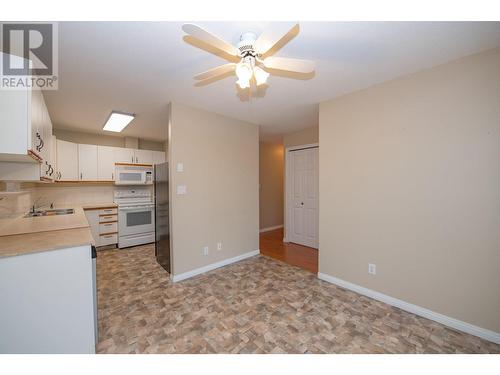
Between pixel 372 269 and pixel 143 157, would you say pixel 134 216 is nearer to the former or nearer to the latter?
pixel 143 157

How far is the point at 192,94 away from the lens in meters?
2.45

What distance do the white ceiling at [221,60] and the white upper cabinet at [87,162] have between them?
1.03m

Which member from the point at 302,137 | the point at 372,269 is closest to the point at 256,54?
the point at 372,269

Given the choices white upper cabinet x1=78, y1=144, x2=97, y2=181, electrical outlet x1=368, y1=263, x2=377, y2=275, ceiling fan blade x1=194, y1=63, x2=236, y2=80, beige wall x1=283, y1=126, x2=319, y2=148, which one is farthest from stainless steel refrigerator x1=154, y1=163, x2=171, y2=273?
beige wall x1=283, y1=126, x2=319, y2=148

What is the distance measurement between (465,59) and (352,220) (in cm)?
179

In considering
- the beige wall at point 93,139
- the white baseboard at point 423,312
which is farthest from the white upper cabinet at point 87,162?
the white baseboard at point 423,312

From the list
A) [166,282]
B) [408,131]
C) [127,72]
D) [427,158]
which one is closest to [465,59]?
[408,131]

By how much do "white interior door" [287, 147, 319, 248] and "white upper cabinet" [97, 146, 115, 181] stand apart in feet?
12.4

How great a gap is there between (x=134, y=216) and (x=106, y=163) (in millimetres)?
1247

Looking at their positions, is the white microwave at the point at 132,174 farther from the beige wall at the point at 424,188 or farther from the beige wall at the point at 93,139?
the beige wall at the point at 424,188

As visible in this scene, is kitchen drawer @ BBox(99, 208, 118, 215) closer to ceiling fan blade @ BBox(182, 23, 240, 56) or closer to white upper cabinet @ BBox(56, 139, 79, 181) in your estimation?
white upper cabinet @ BBox(56, 139, 79, 181)

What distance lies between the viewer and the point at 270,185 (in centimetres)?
576

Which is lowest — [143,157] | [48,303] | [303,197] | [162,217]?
[48,303]

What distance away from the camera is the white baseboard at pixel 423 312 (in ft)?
5.48
